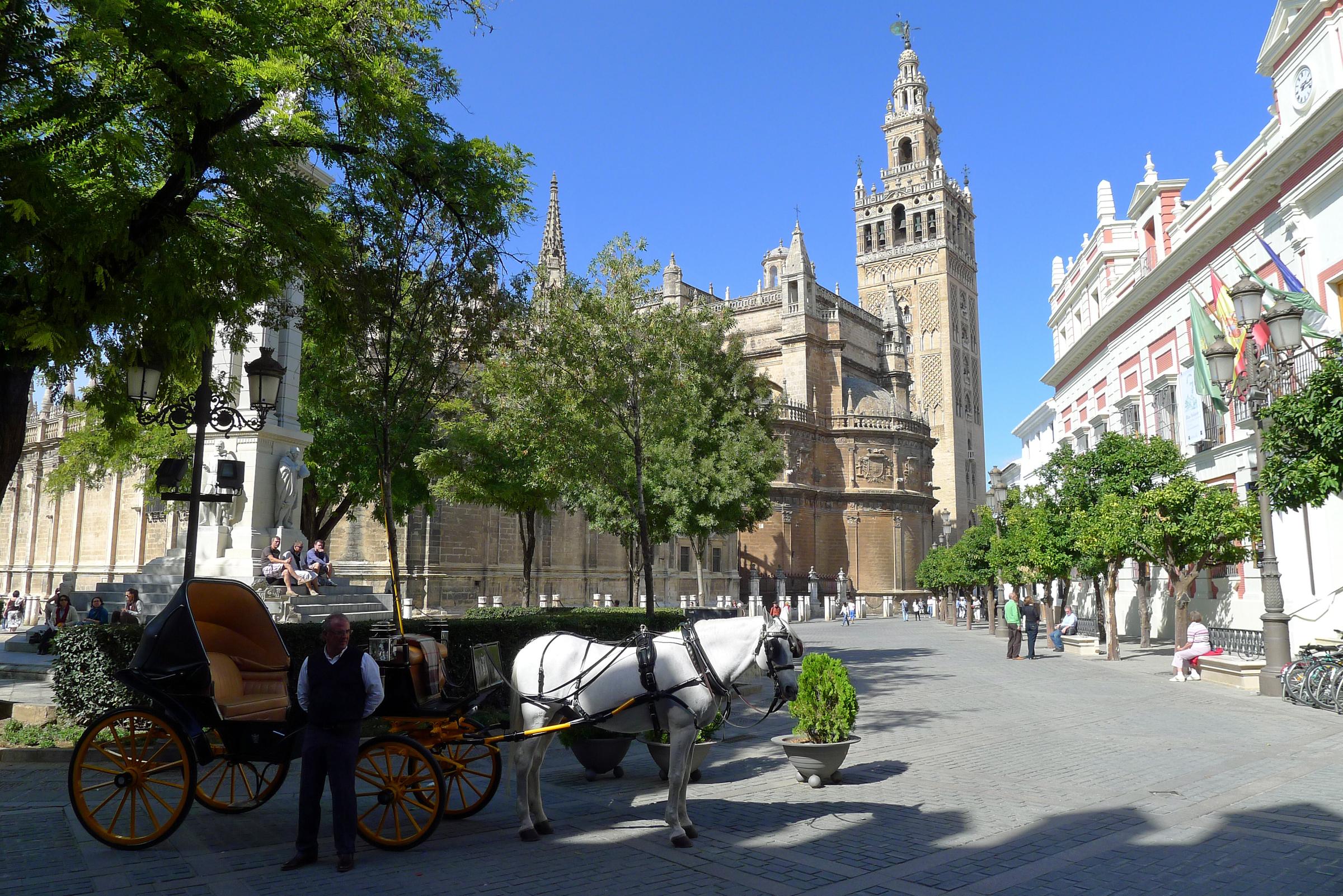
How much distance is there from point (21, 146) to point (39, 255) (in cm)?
96

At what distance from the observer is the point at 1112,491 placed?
22969 mm

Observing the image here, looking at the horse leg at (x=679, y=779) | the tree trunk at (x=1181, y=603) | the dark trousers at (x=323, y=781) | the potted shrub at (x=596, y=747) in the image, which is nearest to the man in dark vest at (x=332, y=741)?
the dark trousers at (x=323, y=781)

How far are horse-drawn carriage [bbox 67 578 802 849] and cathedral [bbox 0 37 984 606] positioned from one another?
14.4 metres

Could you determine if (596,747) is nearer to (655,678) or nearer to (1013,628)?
(655,678)

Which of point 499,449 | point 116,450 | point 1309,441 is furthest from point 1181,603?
point 116,450

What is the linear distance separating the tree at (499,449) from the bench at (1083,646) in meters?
14.8

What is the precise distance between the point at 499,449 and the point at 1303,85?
2016cm

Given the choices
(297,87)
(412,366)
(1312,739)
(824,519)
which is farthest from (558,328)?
(824,519)

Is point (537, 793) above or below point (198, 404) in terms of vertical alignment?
below

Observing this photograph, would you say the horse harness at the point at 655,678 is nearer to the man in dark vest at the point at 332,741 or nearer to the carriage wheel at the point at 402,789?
the carriage wheel at the point at 402,789

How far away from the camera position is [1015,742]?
1049 cm

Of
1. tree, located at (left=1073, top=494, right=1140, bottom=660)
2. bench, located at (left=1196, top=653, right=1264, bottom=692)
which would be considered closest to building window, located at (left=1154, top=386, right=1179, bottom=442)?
tree, located at (left=1073, top=494, right=1140, bottom=660)

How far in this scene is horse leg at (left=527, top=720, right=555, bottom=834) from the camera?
6547 mm

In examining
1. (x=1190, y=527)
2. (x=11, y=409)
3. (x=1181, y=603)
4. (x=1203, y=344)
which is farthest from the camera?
(x=1203, y=344)
